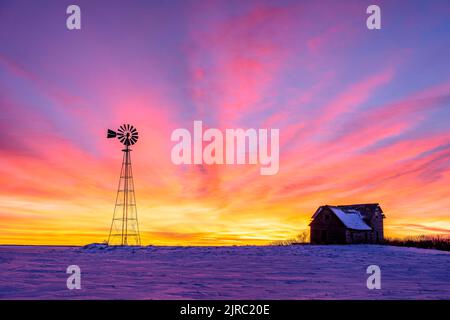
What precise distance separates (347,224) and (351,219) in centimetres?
263

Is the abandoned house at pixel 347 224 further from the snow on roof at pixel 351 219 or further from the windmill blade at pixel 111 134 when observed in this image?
the windmill blade at pixel 111 134

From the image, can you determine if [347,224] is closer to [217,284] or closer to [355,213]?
[355,213]

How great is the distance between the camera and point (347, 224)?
50.2 meters

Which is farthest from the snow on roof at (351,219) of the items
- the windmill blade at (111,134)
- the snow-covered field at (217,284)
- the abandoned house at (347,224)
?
the snow-covered field at (217,284)

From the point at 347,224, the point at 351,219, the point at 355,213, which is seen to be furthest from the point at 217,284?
the point at 355,213

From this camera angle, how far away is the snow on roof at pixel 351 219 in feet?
167

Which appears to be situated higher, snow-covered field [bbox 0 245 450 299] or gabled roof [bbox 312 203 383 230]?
gabled roof [bbox 312 203 383 230]

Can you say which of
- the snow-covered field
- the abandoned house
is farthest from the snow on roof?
the snow-covered field

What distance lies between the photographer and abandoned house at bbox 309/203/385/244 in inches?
1982

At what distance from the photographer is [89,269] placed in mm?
18641

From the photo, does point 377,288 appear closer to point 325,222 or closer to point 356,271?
point 356,271

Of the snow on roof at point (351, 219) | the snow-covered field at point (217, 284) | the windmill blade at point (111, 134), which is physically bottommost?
the snow-covered field at point (217, 284)

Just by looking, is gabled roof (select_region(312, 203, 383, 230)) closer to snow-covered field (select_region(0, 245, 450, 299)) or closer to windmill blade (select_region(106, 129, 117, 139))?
windmill blade (select_region(106, 129, 117, 139))
